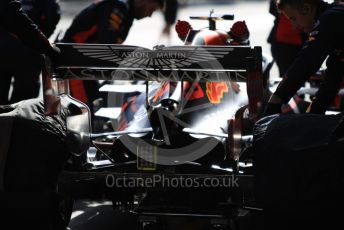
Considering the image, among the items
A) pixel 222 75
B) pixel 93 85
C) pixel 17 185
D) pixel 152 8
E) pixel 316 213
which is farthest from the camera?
pixel 93 85

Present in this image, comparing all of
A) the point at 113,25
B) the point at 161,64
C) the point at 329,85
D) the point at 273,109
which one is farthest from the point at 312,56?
the point at 113,25

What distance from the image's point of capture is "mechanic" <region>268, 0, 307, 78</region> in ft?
25.5

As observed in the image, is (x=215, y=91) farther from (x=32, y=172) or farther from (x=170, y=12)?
(x=170, y=12)

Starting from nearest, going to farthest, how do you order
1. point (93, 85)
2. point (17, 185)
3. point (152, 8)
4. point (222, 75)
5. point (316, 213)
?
point (316, 213), point (17, 185), point (222, 75), point (152, 8), point (93, 85)

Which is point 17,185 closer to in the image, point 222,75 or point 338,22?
point 222,75

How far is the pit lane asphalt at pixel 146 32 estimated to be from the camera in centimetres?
531

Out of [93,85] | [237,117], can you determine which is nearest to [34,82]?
[93,85]

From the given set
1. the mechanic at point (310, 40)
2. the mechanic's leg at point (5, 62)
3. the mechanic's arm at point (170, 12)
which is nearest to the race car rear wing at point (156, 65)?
the mechanic at point (310, 40)

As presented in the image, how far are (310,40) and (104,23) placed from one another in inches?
110

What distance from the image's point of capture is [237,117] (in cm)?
407

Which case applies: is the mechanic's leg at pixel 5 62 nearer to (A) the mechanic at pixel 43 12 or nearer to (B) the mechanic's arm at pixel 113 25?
(A) the mechanic at pixel 43 12

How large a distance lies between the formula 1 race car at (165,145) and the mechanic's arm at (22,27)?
0.24 metres

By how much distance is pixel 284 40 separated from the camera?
25.7 feet

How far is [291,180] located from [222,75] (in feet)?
2.65
